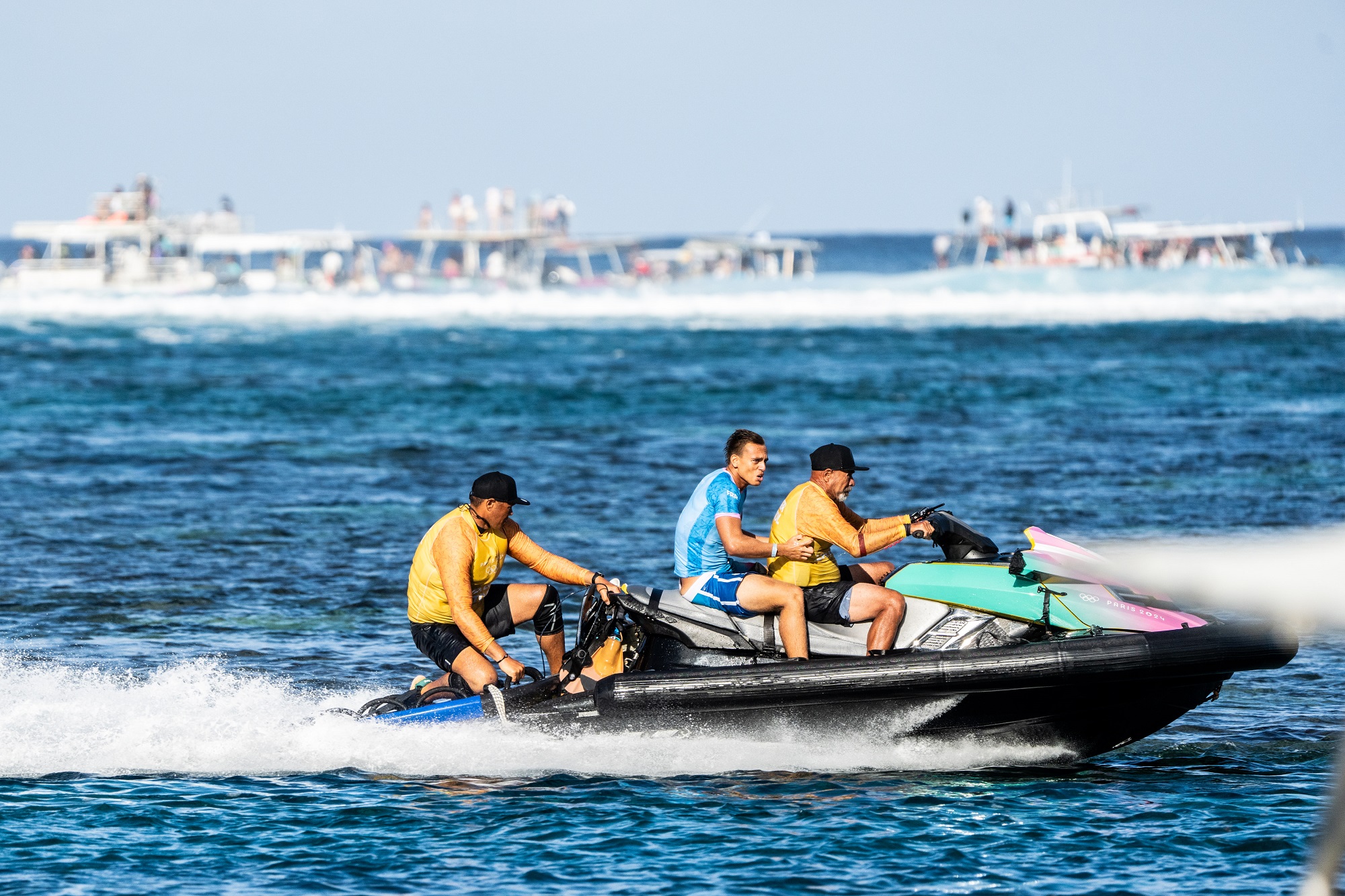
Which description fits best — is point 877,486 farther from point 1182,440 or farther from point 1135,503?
point 1182,440

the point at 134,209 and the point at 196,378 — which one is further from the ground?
the point at 134,209

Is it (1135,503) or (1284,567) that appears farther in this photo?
(1135,503)

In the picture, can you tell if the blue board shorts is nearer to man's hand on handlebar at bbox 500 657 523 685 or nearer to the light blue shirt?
the light blue shirt

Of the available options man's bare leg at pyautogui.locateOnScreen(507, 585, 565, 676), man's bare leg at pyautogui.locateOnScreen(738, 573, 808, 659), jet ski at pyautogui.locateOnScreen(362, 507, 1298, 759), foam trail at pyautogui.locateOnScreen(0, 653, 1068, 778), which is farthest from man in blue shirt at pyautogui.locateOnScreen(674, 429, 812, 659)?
man's bare leg at pyautogui.locateOnScreen(507, 585, 565, 676)

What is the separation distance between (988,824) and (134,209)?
2159 inches

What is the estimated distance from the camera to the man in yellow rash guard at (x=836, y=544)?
25.8ft

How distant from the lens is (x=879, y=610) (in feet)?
25.8

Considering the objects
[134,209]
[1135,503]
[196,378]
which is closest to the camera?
[1135,503]

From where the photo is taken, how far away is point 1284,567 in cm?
1283

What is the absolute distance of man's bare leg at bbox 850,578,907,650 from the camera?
785cm

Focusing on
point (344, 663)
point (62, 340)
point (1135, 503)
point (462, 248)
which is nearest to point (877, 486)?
point (1135, 503)

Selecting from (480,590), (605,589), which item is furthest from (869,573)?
(480,590)

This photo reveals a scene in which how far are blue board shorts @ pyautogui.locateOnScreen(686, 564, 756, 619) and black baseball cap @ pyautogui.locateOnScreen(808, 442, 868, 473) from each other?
2.18 feet

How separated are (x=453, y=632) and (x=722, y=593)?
1.39 m
